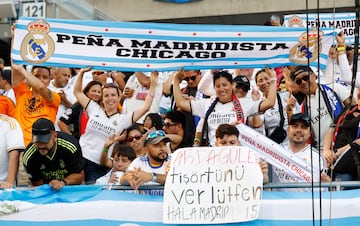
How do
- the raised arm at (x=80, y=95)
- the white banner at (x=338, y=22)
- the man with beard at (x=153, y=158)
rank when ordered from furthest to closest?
the white banner at (x=338, y=22) < the raised arm at (x=80, y=95) < the man with beard at (x=153, y=158)

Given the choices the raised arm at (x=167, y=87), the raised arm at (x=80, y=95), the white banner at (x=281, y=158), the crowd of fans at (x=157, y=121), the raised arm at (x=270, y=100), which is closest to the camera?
the white banner at (x=281, y=158)

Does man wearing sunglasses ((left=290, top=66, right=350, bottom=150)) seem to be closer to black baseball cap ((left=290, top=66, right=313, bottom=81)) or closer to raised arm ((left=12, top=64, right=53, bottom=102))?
black baseball cap ((left=290, top=66, right=313, bottom=81))

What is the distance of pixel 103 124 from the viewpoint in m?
7.59

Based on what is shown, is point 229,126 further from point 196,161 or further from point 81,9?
point 81,9

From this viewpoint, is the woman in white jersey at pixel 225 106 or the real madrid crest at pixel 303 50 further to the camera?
the real madrid crest at pixel 303 50

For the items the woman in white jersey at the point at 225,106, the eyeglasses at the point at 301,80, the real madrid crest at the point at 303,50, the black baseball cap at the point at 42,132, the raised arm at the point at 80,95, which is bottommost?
the black baseball cap at the point at 42,132

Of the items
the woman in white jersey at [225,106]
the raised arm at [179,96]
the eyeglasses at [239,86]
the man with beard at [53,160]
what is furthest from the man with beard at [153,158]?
the eyeglasses at [239,86]

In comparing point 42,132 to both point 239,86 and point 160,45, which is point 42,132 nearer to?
point 160,45

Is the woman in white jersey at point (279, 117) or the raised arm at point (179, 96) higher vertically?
the raised arm at point (179, 96)

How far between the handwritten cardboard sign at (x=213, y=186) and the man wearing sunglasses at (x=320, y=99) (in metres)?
1.41

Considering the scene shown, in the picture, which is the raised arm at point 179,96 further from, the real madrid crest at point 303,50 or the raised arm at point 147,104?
the real madrid crest at point 303,50

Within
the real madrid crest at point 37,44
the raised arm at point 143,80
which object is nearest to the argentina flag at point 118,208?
the real madrid crest at point 37,44

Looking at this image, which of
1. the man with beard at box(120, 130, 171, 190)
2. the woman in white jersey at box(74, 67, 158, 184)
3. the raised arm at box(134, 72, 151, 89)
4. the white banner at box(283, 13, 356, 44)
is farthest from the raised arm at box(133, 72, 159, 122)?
the white banner at box(283, 13, 356, 44)

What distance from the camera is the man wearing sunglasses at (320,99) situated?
23.8 feet
